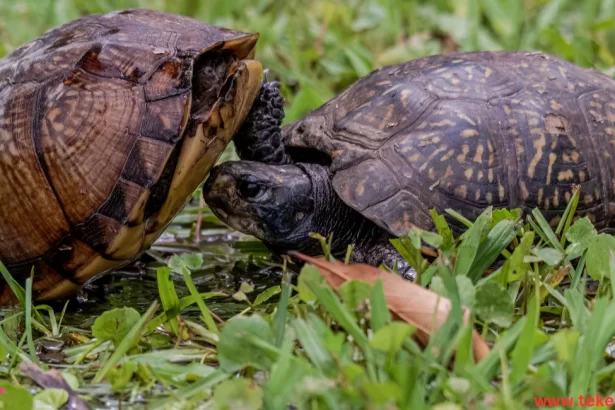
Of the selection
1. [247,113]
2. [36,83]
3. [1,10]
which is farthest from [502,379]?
[1,10]

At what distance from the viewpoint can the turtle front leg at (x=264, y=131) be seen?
274 centimetres

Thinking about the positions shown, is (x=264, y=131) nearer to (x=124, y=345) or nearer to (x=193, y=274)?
(x=193, y=274)

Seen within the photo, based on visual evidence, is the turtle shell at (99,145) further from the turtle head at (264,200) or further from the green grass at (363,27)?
the green grass at (363,27)

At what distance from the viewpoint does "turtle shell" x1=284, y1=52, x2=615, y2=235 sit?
2514 mm

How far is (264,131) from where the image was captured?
2.74 meters

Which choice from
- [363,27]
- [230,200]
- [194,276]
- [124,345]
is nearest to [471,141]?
[230,200]

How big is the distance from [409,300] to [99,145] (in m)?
0.99

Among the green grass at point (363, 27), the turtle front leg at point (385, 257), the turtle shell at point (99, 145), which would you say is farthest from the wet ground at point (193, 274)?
the green grass at point (363, 27)

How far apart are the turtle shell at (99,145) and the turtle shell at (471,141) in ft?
1.40

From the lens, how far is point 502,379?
5.51 feet

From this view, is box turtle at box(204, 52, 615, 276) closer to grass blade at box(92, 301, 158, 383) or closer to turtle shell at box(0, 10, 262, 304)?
turtle shell at box(0, 10, 262, 304)

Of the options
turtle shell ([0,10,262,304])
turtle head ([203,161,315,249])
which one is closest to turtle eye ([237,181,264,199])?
turtle head ([203,161,315,249])

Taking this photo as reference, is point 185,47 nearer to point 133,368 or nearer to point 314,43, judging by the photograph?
point 133,368

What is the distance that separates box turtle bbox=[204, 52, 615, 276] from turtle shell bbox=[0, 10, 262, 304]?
291 millimetres
